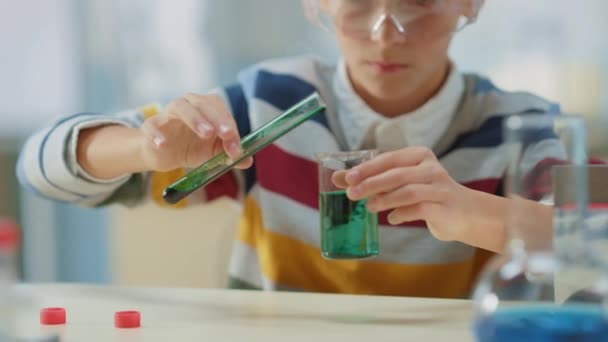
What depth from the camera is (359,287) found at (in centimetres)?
131

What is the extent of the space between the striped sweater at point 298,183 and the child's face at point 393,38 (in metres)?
0.11

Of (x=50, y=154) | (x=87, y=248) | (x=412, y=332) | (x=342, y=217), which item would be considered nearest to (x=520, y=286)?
(x=412, y=332)

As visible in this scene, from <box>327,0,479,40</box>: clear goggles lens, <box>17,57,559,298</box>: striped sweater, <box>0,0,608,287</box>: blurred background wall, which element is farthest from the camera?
<box>0,0,608,287</box>: blurred background wall

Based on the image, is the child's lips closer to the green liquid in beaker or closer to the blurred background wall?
the green liquid in beaker

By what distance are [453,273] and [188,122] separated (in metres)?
0.48

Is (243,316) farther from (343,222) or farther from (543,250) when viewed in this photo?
(543,250)

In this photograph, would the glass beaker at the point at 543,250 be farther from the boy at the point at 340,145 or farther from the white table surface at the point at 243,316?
the boy at the point at 340,145

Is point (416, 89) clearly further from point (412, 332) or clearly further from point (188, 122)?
point (412, 332)

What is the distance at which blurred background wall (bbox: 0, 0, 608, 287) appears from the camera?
7.37 feet

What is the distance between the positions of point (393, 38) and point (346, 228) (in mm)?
276

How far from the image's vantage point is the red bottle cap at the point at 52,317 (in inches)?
34.9

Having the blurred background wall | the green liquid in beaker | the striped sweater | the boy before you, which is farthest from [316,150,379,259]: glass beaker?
the blurred background wall

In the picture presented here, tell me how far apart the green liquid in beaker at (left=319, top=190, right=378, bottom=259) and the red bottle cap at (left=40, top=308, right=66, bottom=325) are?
294 mm

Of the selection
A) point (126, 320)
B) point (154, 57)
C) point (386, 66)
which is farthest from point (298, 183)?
point (154, 57)
